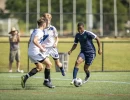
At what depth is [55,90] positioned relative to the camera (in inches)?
650

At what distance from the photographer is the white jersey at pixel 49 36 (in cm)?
1827

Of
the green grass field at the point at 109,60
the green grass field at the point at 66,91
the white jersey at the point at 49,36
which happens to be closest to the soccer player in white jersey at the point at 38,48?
the green grass field at the point at 66,91

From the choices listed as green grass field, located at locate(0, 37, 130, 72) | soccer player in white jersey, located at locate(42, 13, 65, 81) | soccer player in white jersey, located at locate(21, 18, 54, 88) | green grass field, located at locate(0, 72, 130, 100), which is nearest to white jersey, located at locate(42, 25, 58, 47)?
soccer player in white jersey, located at locate(42, 13, 65, 81)

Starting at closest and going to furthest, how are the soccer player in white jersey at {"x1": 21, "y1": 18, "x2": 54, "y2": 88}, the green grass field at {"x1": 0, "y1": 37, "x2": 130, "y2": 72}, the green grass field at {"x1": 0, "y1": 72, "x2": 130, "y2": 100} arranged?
the green grass field at {"x1": 0, "y1": 72, "x2": 130, "y2": 100} < the soccer player in white jersey at {"x1": 21, "y1": 18, "x2": 54, "y2": 88} < the green grass field at {"x1": 0, "y1": 37, "x2": 130, "y2": 72}

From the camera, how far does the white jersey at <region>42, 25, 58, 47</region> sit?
18.3m

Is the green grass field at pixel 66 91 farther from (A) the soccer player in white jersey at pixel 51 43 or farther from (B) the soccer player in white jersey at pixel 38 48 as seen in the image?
(A) the soccer player in white jersey at pixel 51 43

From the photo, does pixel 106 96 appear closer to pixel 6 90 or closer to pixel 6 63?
pixel 6 90

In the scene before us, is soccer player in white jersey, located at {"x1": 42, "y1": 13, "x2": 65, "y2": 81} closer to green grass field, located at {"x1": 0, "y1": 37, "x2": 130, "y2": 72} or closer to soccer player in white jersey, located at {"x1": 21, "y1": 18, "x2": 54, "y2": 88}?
soccer player in white jersey, located at {"x1": 21, "y1": 18, "x2": 54, "y2": 88}

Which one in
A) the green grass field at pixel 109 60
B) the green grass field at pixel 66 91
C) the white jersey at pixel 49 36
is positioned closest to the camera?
the green grass field at pixel 66 91

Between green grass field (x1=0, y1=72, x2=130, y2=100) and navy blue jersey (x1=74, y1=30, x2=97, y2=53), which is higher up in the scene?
navy blue jersey (x1=74, y1=30, x2=97, y2=53)

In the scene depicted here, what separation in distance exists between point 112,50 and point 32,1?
24.2m

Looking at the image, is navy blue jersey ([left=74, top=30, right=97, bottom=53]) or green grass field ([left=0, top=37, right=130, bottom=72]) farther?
green grass field ([left=0, top=37, right=130, bottom=72])

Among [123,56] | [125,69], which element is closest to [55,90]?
[125,69]

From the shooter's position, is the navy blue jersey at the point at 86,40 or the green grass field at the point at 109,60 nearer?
the navy blue jersey at the point at 86,40
